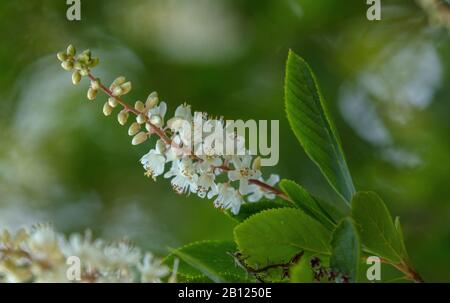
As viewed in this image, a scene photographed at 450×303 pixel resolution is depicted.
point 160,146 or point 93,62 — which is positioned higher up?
point 93,62

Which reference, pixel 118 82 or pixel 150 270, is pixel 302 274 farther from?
pixel 118 82

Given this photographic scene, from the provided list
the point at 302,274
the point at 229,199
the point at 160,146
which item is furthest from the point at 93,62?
the point at 302,274

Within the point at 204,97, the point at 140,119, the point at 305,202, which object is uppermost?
the point at 204,97

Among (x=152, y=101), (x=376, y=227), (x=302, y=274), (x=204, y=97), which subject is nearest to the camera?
(x=302, y=274)

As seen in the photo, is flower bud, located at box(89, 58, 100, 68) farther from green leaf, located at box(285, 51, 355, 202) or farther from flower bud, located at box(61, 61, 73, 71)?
green leaf, located at box(285, 51, 355, 202)

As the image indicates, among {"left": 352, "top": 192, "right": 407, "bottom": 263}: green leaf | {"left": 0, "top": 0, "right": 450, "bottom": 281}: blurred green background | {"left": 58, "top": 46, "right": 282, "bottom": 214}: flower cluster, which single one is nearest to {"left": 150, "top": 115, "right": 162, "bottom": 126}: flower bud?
{"left": 58, "top": 46, "right": 282, "bottom": 214}: flower cluster
